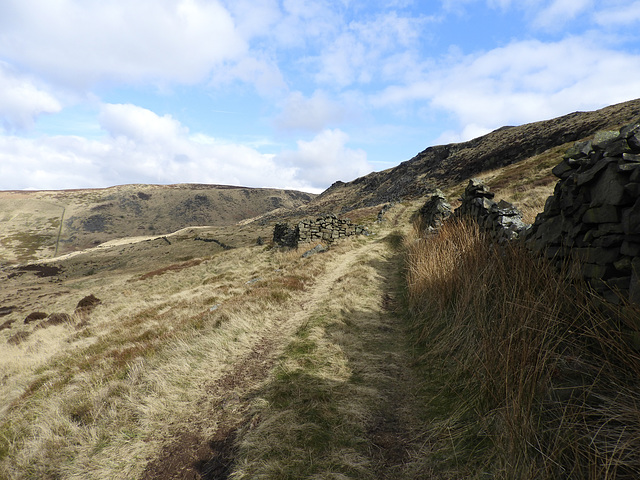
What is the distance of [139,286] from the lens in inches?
1013

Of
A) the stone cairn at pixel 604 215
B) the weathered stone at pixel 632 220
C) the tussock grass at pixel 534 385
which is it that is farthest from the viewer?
the stone cairn at pixel 604 215

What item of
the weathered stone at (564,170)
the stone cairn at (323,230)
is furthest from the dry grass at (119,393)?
the stone cairn at (323,230)

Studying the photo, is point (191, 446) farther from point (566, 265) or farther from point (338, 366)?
point (566, 265)

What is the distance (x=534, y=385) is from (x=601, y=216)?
2428 millimetres

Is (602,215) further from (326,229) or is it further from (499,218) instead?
(326,229)

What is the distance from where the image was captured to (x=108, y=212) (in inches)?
5384

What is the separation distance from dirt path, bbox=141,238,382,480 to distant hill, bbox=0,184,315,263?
12076cm

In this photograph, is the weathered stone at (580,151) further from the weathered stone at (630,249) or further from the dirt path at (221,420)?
the dirt path at (221,420)

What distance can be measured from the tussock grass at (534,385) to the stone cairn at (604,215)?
1.10 feet

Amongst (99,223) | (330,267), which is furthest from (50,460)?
(99,223)

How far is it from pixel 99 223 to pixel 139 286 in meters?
130

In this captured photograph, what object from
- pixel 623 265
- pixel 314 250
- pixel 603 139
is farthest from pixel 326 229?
pixel 623 265

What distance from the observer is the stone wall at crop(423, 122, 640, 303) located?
3.21 meters

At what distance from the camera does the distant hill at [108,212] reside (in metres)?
106
